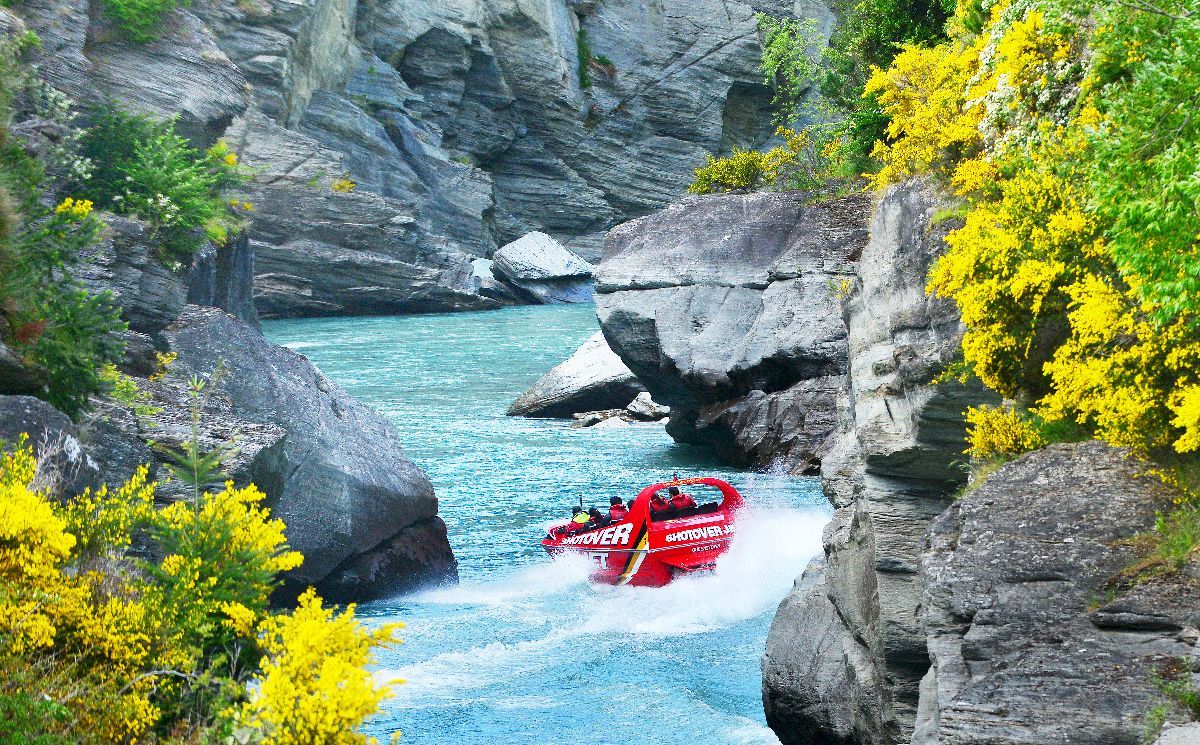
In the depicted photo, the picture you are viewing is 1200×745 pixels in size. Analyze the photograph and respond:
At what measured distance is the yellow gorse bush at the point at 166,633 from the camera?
7355mm

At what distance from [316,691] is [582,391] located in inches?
1114

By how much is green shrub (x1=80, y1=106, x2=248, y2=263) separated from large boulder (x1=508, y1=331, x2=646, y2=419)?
16.0 meters

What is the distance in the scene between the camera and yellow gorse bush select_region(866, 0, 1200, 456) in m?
8.43

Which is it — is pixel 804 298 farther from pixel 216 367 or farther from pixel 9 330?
pixel 9 330

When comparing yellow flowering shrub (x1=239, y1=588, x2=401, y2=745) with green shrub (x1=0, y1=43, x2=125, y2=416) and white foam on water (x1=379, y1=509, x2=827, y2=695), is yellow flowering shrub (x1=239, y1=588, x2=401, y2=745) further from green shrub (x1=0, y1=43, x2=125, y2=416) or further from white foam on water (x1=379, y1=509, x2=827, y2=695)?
white foam on water (x1=379, y1=509, x2=827, y2=695)

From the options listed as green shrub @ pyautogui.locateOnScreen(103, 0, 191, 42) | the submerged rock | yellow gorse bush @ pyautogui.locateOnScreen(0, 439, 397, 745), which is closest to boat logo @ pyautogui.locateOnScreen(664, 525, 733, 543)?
yellow gorse bush @ pyautogui.locateOnScreen(0, 439, 397, 745)

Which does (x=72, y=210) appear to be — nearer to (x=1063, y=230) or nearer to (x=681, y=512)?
(x=1063, y=230)

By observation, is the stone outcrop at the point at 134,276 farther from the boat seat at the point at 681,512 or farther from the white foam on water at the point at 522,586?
the boat seat at the point at 681,512

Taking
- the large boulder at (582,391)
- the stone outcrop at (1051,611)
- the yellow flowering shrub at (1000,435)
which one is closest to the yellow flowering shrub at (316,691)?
the stone outcrop at (1051,611)

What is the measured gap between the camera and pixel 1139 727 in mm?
6930

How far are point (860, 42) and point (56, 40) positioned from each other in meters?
16.8

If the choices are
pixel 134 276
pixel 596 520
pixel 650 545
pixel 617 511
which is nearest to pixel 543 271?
pixel 617 511

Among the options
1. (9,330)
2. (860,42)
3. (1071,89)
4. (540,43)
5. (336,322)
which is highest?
(540,43)

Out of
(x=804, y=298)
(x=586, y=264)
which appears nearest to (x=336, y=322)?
(x=586, y=264)
